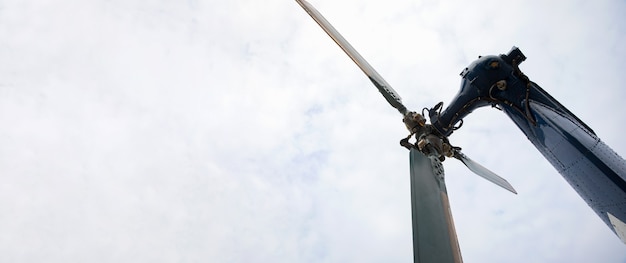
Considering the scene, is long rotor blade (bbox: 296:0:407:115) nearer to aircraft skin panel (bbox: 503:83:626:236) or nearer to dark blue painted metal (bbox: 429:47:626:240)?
dark blue painted metal (bbox: 429:47:626:240)

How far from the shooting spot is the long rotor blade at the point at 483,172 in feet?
42.6

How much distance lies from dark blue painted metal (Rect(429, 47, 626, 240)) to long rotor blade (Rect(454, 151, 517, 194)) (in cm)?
129

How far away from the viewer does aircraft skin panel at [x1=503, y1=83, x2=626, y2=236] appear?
9.65m

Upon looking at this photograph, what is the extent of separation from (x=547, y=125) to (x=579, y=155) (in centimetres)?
168

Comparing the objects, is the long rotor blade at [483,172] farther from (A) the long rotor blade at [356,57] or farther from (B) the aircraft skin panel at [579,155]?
(A) the long rotor blade at [356,57]

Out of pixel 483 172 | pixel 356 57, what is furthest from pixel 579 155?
pixel 356 57

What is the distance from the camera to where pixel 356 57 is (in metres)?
13.0

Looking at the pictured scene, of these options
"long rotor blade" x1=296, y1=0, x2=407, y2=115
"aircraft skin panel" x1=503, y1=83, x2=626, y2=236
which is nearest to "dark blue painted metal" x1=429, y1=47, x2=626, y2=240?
"aircraft skin panel" x1=503, y1=83, x2=626, y2=236

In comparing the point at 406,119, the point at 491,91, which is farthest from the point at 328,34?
the point at 491,91

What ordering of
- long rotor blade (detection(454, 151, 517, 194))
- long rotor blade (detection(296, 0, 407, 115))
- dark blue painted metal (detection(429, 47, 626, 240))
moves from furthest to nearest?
long rotor blade (detection(454, 151, 517, 194)) < long rotor blade (detection(296, 0, 407, 115)) < dark blue painted metal (detection(429, 47, 626, 240))

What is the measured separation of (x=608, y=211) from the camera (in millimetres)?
10258

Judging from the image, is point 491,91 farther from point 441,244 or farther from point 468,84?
point 441,244

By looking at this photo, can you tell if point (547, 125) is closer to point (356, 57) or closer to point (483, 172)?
point (483, 172)

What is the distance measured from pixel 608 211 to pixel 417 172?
310 inches
